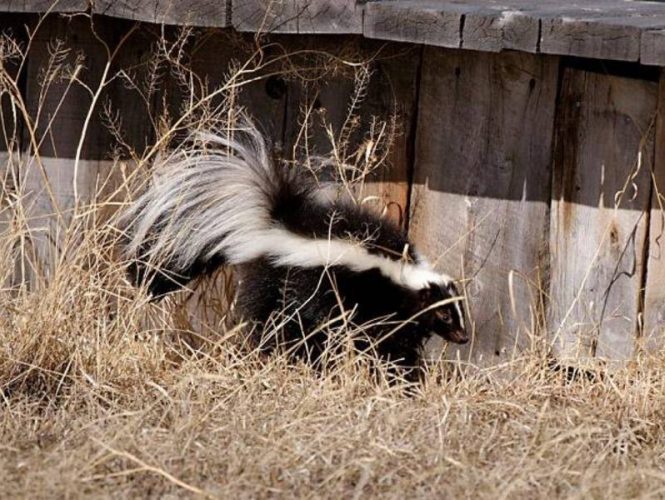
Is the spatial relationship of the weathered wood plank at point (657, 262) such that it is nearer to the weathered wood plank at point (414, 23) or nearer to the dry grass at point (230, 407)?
the dry grass at point (230, 407)

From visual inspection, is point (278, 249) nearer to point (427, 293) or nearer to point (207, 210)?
point (207, 210)

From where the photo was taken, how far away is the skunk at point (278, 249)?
5.60 metres

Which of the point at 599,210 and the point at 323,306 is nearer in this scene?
the point at 599,210

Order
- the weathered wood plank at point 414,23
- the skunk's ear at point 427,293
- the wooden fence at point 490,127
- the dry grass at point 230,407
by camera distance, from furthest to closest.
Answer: the skunk's ear at point 427,293 < the wooden fence at point 490,127 < the weathered wood plank at point 414,23 < the dry grass at point 230,407

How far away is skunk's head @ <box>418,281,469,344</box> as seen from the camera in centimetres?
568

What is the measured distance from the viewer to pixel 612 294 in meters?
5.51

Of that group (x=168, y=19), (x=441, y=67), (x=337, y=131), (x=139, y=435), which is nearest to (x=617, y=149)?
(x=441, y=67)

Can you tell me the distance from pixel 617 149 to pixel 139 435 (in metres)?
2.12

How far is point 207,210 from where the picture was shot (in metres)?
5.67

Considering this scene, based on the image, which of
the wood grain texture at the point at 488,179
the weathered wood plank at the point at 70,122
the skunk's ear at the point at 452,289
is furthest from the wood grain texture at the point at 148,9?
the skunk's ear at the point at 452,289

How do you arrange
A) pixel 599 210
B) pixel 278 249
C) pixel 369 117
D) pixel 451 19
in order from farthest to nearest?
pixel 369 117
pixel 278 249
pixel 599 210
pixel 451 19

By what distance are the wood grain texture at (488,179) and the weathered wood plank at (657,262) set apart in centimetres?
44

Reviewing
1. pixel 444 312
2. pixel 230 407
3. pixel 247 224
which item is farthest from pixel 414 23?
pixel 230 407

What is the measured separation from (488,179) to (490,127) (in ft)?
0.68
